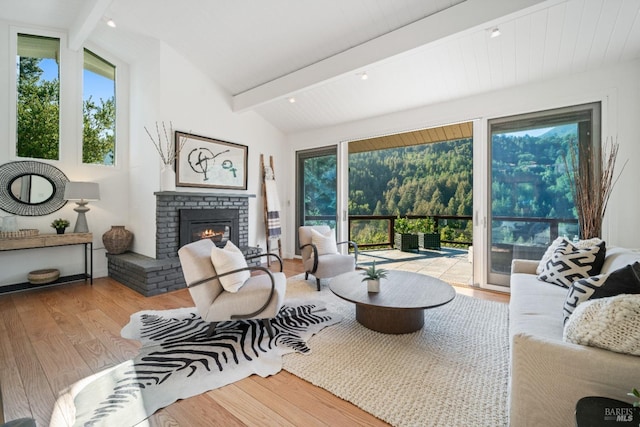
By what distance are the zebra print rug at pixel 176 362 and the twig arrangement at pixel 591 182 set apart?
2864mm

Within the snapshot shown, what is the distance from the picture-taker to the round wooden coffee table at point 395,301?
7.75 feet

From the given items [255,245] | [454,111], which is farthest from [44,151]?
[454,111]

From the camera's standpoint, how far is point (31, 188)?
3926 mm

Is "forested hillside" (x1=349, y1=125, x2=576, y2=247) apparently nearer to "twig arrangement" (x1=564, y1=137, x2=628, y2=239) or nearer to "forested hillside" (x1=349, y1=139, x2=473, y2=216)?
"forested hillside" (x1=349, y1=139, x2=473, y2=216)

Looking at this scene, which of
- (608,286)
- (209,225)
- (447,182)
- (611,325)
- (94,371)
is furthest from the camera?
(447,182)

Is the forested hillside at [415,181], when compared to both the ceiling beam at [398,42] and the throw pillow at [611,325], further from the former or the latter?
the throw pillow at [611,325]

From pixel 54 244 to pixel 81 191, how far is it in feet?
2.58

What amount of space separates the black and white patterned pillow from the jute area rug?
0.65 metres

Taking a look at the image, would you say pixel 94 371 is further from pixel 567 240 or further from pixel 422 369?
pixel 567 240

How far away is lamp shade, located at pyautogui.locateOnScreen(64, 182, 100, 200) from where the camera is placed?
3.92 metres

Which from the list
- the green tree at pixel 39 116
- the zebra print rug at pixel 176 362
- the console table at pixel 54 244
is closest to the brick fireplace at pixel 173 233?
the console table at pixel 54 244

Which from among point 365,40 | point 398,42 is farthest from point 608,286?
point 365,40

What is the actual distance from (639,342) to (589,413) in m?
0.42

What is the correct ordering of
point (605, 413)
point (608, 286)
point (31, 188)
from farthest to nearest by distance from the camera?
1. point (31, 188)
2. point (608, 286)
3. point (605, 413)
